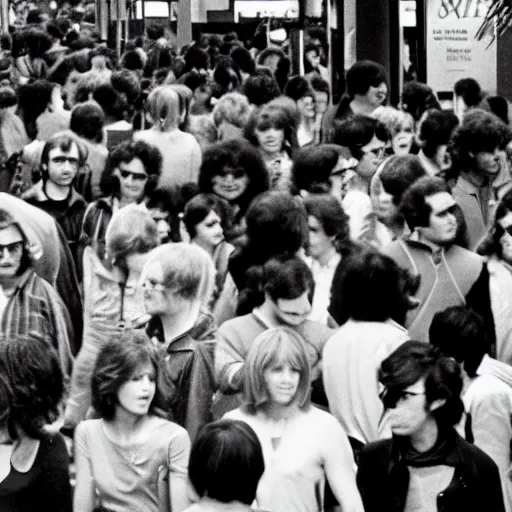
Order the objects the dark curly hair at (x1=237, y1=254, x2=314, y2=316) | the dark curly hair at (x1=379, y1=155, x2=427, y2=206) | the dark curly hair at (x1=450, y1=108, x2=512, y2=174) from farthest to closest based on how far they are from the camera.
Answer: the dark curly hair at (x1=450, y1=108, x2=512, y2=174), the dark curly hair at (x1=379, y1=155, x2=427, y2=206), the dark curly hair at (x1=237, y1=254, x2=314, y2=316)

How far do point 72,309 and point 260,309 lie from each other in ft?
6.27

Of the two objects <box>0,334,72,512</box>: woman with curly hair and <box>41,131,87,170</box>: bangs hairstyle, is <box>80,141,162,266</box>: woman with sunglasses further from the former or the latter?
<box>0,334,72,512</box>: woman with curly hair

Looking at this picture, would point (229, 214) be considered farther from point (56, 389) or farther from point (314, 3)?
point (314, 3)

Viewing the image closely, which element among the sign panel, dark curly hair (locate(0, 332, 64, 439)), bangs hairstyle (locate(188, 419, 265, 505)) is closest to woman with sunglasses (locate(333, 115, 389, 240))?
dark curly hair (locate(0, 332, 64, 439))

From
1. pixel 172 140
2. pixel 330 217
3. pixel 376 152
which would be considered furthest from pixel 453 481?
pixel 172 140

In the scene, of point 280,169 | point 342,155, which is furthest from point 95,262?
point 280,169

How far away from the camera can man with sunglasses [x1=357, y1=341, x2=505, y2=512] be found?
18.6 ft

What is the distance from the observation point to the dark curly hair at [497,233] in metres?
8.27

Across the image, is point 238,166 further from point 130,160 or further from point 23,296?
point 23,296

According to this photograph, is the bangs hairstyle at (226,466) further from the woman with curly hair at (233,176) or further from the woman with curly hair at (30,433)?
the woman with curly hair at (233,176)

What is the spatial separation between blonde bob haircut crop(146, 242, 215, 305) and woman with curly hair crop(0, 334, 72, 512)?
145 centimetres

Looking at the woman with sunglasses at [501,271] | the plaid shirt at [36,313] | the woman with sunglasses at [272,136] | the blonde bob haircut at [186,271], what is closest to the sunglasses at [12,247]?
the plaid shirt at [36,313]

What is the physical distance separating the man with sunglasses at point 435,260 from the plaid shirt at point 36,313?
1.62 m

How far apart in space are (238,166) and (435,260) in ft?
6.80
